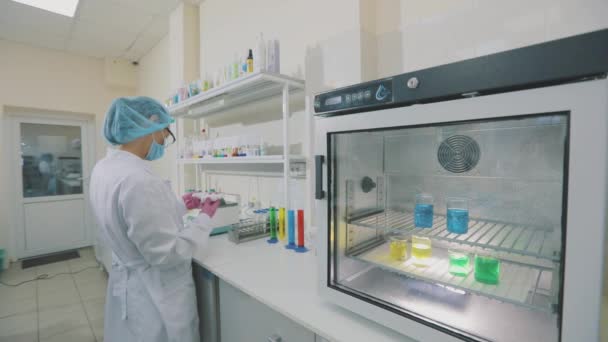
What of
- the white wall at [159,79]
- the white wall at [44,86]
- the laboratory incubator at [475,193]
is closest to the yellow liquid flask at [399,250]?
the laboratory incubator at [475,193]

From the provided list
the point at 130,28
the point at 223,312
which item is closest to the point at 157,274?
the point at 223,312

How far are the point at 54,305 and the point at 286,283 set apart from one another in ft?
9.31

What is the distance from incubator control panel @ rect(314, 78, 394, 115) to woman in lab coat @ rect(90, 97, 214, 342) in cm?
76

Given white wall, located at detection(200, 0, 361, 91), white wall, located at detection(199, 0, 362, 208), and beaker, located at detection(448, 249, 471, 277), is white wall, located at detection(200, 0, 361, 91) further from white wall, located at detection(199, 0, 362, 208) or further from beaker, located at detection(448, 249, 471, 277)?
beaker, located at detection(448, 249, 471, 277)

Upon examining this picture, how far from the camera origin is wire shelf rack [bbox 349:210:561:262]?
27.9 inches

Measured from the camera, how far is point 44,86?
143 inches

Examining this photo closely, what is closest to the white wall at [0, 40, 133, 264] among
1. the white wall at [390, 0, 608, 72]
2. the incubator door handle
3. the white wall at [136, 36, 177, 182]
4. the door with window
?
the door with window

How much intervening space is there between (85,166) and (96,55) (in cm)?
163

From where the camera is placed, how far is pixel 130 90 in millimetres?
4324

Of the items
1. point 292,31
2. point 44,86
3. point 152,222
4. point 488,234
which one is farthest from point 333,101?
point 44,86

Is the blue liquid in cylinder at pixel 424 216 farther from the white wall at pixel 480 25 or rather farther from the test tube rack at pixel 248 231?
the test tube rack at pixel 248 231

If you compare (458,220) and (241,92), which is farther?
(241,92)

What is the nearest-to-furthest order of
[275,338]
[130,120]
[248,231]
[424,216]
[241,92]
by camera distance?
[424,216] → [275,338] → [130,120] → [248,231] → [241,92]

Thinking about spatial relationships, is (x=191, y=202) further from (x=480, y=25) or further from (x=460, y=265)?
(x=480, y=25)
